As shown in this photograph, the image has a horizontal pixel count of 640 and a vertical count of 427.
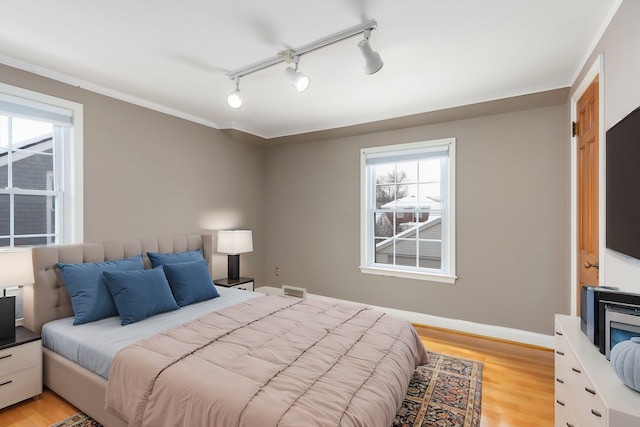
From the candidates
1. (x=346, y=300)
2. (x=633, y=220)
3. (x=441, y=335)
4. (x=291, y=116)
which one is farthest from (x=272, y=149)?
(x=633, y=220)

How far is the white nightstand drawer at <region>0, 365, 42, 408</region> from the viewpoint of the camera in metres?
2.13

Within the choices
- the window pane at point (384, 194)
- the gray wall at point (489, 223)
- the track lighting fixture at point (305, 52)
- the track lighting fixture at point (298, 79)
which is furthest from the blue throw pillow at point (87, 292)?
the window pane at point (384, 194)

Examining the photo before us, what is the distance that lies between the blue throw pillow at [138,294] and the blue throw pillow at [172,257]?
0.43m

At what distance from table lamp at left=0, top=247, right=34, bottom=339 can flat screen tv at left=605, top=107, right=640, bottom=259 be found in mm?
3703

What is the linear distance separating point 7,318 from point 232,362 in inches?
73.8

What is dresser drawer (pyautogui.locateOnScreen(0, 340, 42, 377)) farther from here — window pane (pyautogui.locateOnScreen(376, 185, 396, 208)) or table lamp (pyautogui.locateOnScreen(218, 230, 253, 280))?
window pane (pyautogui.locateOnScreen(376, 185, 396, 208))

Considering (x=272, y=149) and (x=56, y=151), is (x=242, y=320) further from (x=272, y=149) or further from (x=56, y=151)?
(x=272, y=149)

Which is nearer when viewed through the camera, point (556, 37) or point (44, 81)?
point (556, 37)

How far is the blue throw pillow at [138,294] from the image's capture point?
2457 mm

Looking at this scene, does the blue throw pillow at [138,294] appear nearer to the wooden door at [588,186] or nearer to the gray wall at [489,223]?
Answer: the gray wall at [489,223]

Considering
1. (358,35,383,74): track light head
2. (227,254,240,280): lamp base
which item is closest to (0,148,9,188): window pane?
(227,254,240,280): lamp base

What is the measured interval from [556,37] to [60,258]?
4.20 metres

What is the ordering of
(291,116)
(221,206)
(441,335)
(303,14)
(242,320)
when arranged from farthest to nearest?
1. (221,206)
2. (291,116)
3. (441,335)
4. (242,320)
5. (303,14)

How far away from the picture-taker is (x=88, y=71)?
2.75m
